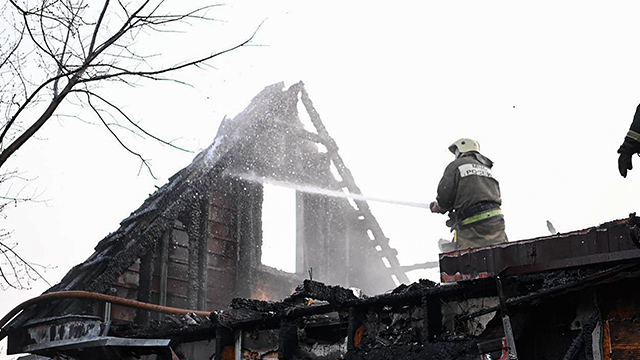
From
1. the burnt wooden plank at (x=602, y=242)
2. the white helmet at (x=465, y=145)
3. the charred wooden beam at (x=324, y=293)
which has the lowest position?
the charred wooden beam at (x=324, y=293)

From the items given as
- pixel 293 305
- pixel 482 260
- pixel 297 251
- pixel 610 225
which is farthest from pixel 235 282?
pixel 610 225

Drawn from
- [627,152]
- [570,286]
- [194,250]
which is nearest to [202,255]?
[194,250]

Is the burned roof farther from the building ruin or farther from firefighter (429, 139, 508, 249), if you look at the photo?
firefighter (429, 139, 508, 249)

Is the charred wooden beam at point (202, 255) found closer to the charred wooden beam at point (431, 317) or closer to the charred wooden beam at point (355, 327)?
the charred wooden beam at point (355, 327)

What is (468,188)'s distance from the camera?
7.65 m

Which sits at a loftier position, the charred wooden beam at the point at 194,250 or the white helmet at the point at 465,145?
the white helmet at the point at 465,145

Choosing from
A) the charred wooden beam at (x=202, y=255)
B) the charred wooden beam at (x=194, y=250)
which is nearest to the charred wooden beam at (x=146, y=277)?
the charred wooden beam at (x=194, y=250)

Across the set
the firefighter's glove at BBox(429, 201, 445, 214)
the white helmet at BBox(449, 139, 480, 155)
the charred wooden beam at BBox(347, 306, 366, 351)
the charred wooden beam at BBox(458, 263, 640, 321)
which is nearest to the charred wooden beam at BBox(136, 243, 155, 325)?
the firefighter's glove at BBox(429, 201, 445, 214)

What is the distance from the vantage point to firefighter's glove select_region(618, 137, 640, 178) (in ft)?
19.6

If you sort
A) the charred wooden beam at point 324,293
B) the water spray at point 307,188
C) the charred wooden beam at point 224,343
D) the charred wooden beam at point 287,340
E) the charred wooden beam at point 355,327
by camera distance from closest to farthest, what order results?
the charred wooden beam at point 324,293
the charred wooden beam at point 355,327
the charred wooden beam at point 287,340
the charred wooden beam at point 224,343
the water spray at point 307,188

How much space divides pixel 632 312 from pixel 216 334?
3.93 metres

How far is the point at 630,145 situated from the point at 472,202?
198cm

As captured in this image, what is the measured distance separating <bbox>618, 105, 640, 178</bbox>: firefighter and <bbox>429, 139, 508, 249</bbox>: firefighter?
1807 mm

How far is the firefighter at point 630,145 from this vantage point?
19.5 feet
